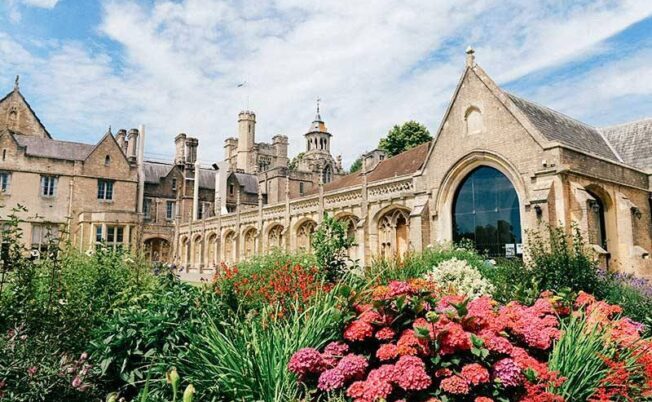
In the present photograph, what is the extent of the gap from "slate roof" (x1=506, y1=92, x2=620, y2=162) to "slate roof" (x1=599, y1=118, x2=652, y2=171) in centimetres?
39

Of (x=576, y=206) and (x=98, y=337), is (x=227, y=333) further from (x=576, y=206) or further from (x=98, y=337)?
(x=576, y=206)

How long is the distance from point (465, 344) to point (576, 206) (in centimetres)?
1270

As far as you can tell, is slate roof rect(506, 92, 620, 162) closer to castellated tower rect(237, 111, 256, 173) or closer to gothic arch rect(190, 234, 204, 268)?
gothic arch rect(190, 234, 204, 268)

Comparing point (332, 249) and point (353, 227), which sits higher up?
point (353, 227)

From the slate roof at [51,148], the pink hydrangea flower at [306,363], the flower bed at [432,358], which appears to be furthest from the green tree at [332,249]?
the slate roof at [51,148]

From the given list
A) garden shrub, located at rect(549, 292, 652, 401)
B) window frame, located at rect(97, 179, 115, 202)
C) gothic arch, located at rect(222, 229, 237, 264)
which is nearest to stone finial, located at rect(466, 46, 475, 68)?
garden shrub, located at rect(549, 292, 652, 401)

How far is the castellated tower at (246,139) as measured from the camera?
65188 mm

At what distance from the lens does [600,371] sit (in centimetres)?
406

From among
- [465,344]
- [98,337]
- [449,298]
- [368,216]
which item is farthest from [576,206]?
[98,337]

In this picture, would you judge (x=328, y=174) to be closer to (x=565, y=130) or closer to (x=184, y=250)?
(x=184, y=250)

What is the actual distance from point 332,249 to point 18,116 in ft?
142

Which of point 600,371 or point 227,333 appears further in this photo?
point 227,333

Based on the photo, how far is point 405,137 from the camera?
4356cm

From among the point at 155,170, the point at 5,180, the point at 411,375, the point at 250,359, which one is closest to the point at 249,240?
the point at 5,180
